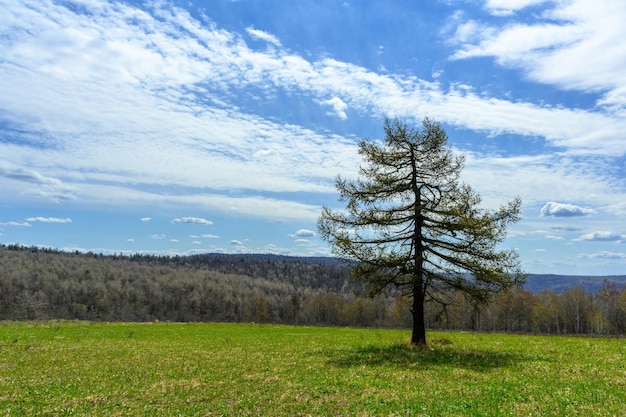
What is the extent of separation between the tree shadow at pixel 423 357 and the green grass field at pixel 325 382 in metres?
0.05

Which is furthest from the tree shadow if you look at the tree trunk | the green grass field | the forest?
the forest

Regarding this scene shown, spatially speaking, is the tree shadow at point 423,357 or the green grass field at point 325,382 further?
the tree shadow at point 423,357

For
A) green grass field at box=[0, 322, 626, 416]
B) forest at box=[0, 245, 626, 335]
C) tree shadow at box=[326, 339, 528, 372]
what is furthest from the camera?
forest at box=[0, 245, 626, 335]

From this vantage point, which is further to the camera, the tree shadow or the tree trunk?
the tree trunk

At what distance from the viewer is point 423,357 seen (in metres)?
19.6

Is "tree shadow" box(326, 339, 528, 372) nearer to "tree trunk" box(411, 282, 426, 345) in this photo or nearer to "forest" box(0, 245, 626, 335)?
"tree trunk" box(411, 282, 426, 345)

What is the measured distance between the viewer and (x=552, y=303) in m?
115

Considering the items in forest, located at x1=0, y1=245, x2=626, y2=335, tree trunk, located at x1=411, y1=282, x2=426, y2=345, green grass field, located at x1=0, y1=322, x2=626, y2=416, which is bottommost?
forest, located at x1=0, y1=245, x2=626, y2=335

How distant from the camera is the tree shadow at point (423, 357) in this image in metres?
17.8

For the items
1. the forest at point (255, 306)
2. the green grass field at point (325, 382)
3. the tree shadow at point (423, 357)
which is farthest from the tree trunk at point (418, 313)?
the forest at point (255, 306)

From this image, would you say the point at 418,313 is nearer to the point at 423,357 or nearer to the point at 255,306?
the point at 423,357

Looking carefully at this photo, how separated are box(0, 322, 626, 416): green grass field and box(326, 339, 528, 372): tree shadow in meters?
0.05

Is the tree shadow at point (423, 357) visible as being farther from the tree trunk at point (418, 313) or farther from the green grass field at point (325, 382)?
the tree trunk at point (418, 313)

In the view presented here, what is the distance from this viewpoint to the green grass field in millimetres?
11844
